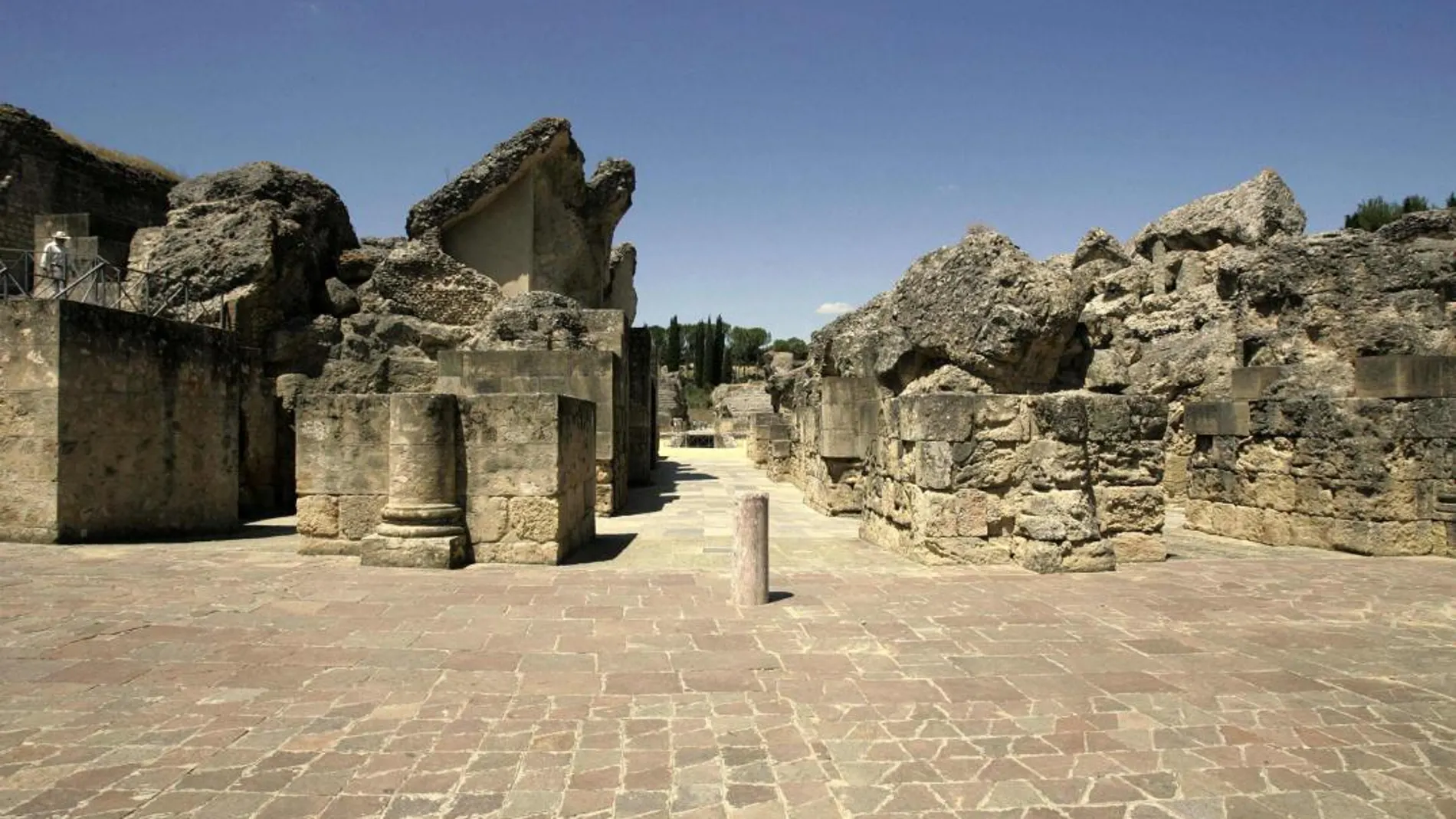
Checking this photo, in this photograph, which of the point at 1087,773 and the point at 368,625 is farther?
the point at 368,625

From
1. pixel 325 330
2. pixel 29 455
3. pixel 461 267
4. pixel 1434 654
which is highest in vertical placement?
pixel 461 267

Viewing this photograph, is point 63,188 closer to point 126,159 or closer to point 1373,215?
point 126,159

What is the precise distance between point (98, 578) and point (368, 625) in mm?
3148

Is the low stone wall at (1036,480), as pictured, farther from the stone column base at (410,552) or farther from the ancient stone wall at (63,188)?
the ancient stone wall at (63,188)

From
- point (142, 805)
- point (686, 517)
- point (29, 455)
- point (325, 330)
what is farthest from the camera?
point (325, 330)

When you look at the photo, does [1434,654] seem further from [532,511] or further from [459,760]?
[532,511]

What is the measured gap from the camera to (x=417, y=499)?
6.91m

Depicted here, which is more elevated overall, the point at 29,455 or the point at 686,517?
the point at 29,455

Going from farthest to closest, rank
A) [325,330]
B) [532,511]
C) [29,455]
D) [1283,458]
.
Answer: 1. [325,330]
2. [1283,458]
3. [29,455]
4. [532,511]

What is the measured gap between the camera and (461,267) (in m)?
15.9

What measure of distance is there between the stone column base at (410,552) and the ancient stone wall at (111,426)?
410 centimetres

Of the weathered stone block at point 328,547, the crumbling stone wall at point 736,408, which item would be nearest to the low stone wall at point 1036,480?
the weathered stone block at point 328,547

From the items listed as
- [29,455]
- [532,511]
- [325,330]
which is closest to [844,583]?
[532,511]

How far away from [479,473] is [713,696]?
13.6 feet
